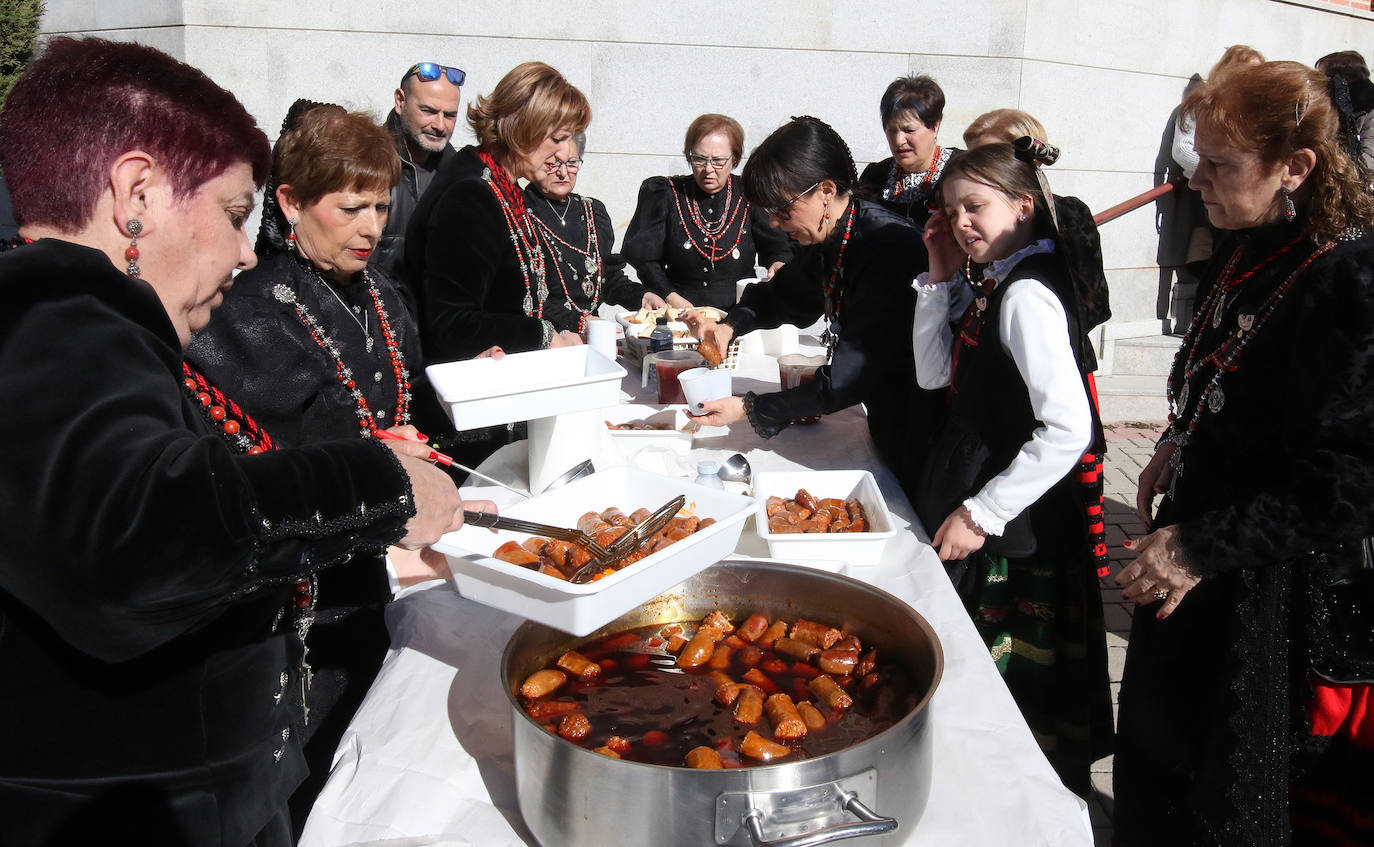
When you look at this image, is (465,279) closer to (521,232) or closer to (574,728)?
(521,232)

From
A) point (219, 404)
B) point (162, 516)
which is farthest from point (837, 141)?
point (162, 516)

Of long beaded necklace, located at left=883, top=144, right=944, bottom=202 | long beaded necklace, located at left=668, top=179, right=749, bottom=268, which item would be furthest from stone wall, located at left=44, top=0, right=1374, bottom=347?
long beaded necklace, located at left=883, top=144, right=944, bottom=202

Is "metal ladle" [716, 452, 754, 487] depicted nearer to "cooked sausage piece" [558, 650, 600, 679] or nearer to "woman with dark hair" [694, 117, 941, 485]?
"woman with dark hair" [694, 117, 941, 485]

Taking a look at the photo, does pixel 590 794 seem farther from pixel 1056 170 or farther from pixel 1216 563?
pixel 1056 170

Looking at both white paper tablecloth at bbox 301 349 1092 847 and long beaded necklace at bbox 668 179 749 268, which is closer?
white paper tablecloth at bbox 301 349 1092 847

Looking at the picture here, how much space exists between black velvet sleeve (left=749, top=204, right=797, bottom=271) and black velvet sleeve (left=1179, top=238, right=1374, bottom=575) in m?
3.61

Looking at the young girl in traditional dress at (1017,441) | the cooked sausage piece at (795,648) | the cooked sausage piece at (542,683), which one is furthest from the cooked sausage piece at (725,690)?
the young girl in traditional dress at (1017,441)

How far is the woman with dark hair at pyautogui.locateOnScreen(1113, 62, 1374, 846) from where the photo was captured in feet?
5.23

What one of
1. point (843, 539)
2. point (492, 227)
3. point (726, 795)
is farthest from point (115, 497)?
point (492, 227)

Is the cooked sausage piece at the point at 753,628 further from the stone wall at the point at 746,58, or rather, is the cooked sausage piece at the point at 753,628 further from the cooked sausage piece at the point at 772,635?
the stone wall at the point at 746,58

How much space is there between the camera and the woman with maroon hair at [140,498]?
83 centimetres

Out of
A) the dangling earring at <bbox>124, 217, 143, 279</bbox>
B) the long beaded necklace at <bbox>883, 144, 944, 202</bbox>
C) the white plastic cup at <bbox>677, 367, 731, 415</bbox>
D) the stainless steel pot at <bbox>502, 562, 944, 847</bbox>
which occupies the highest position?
the long beaded necklace at <bbox>883, 144, 944, 202</bbox>

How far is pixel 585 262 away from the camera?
379 cm

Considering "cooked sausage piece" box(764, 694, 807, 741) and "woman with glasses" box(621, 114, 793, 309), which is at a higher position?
"woman with glasses" box(621, 114, 793, 309)
